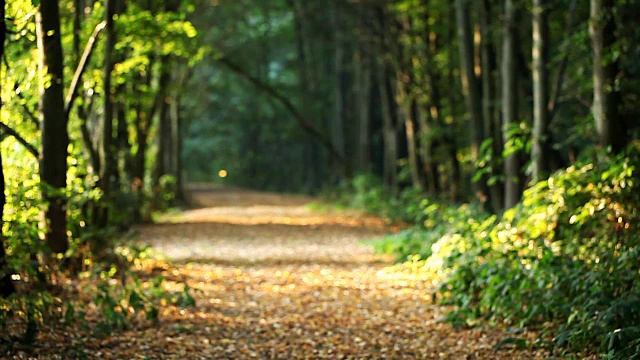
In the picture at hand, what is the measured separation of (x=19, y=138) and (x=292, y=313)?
330 cm

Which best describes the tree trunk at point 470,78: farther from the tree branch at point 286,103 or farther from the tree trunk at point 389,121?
the tree trunk at point 389,121

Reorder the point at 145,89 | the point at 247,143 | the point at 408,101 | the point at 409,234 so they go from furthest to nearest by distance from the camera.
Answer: the point at 247,143 < the point at 408,101 < the point at 145,89 < the point at 409,234

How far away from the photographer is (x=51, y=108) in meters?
8.59

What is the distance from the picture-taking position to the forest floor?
6.66 metres

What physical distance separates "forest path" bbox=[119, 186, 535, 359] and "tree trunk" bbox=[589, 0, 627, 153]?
8.60ft

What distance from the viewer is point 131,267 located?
1092cm

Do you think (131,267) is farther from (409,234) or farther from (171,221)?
(171,221)

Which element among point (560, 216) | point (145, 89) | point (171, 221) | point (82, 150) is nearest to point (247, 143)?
point (171, 221)

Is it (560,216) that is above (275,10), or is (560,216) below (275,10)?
below

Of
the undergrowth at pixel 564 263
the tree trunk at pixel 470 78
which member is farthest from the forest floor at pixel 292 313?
the tree trunk at pixel 470 78

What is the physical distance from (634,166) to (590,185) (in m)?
1.14

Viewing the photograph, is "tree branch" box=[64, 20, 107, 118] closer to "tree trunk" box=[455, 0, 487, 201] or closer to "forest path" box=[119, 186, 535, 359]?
"forest path" box=[119, 186, 535, 359]

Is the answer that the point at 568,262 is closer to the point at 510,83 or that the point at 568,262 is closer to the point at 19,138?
the point at 510,83

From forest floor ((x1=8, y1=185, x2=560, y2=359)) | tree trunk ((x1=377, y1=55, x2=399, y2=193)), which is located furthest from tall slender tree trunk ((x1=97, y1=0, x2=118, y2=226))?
tree trunk ((x1=377, y1=55, x2=399, y2=193))
